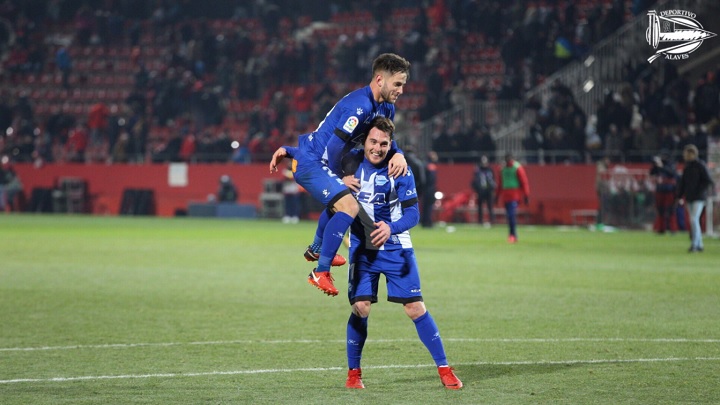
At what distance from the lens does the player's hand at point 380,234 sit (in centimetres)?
744

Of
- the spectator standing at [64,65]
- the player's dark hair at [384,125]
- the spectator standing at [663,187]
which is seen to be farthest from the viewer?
the spectator standing at [64,65]

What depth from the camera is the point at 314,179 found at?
28.0ft

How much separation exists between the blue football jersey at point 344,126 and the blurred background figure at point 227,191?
3157 centimetres

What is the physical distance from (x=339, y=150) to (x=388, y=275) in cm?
123

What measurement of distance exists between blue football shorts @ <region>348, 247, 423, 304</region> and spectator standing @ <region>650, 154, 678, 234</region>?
2197 centimetres

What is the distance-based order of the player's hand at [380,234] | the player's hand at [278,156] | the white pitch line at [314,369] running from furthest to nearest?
the player's hand at [278,156], the white pitch line at [314,369], the player's hand at [380,234]

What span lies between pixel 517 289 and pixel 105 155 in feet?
103

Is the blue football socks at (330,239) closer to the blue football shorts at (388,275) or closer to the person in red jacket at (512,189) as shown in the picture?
the blue football shorts at (388,275)

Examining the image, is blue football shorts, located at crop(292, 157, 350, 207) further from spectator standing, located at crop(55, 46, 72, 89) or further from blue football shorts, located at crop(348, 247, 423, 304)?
spectator standing, located at crop(55, 46, 72, 89)

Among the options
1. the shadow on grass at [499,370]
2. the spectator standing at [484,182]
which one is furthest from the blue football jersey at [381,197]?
the spectator standing at [484,182]

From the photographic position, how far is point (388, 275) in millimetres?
7730

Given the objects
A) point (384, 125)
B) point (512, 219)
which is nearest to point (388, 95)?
point (384, 125)

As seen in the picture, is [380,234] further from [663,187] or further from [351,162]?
[663,187]

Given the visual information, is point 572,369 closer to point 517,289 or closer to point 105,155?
point 517,289
